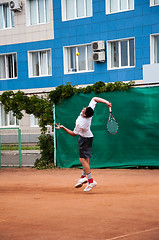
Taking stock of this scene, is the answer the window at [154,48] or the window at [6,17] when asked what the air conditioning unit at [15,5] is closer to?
the window at [6,17]

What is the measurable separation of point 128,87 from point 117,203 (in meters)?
5.03

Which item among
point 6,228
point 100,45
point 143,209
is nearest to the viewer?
point 6,228

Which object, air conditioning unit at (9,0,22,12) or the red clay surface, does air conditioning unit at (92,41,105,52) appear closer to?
air conditioning unit at (9,0,22,12)

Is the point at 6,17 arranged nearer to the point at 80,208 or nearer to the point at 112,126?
the point at 112,126

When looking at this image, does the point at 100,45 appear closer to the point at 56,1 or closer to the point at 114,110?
the point at 56,1

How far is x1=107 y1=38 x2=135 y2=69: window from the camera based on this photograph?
22172 mm

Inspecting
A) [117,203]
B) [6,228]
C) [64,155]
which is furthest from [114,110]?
[6,228]

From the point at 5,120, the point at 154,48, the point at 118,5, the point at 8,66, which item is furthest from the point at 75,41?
the point at 5,120

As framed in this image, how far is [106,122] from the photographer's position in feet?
37.7

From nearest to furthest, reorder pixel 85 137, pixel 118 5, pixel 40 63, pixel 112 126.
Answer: pixel 85 137
pixel 112 126
pixel 118 5
pixel 40 63

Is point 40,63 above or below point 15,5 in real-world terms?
below

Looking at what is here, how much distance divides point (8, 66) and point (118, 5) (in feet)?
27.7

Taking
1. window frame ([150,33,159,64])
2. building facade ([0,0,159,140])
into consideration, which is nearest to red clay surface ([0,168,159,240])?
window frame ([150,33,159,64])

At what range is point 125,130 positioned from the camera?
36.9 feet
